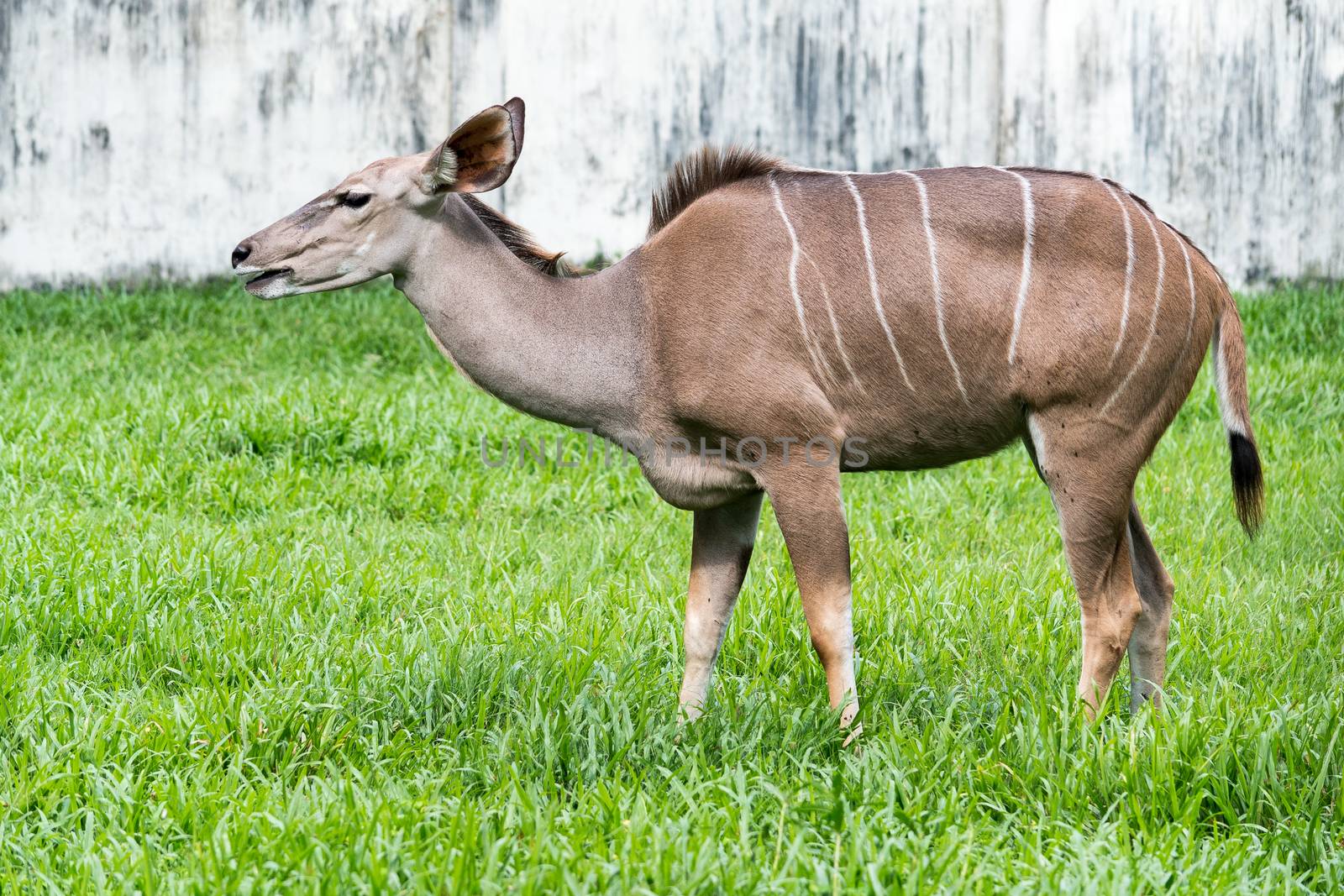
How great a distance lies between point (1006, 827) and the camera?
2.72m

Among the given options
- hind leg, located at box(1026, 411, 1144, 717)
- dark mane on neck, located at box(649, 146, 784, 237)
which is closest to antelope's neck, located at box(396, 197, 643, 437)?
dark mane on neck, located at box(649, 146, 784, 237)

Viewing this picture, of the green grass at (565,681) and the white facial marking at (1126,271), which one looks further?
the white facial marking at (1126,271)

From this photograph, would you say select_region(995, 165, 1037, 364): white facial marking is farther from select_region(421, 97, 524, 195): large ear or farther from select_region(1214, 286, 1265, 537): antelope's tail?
select_region(421, 97, 524, 195): large ear

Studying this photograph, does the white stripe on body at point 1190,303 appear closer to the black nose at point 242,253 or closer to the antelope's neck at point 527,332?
the antelope's neck at point 527,332

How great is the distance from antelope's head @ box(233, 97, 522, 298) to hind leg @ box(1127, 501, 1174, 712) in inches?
70.5

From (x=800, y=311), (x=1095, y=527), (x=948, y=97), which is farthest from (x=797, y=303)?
(x=948, y=97)

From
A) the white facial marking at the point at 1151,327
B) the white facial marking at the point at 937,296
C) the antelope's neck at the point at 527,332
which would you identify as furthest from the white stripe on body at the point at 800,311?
the white facial marking at the point at 1151,327

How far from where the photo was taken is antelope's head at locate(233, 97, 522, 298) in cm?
322

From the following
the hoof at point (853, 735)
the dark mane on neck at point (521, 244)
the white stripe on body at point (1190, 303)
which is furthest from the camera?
the dark mane on neck at point (521, 244)

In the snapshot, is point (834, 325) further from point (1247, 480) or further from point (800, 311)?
point (1247, 480)

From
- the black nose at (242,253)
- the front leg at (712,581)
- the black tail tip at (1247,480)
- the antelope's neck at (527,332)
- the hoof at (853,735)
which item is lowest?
the hoof at (853,735)

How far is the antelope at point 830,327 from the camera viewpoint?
3180 mm

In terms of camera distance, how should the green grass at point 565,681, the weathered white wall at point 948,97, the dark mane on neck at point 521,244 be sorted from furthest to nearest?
the weathered white wall at point 948,97, the dark mane on neck at point 521,244, the green grass at point 565,681

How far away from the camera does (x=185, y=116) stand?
9.16 metres
